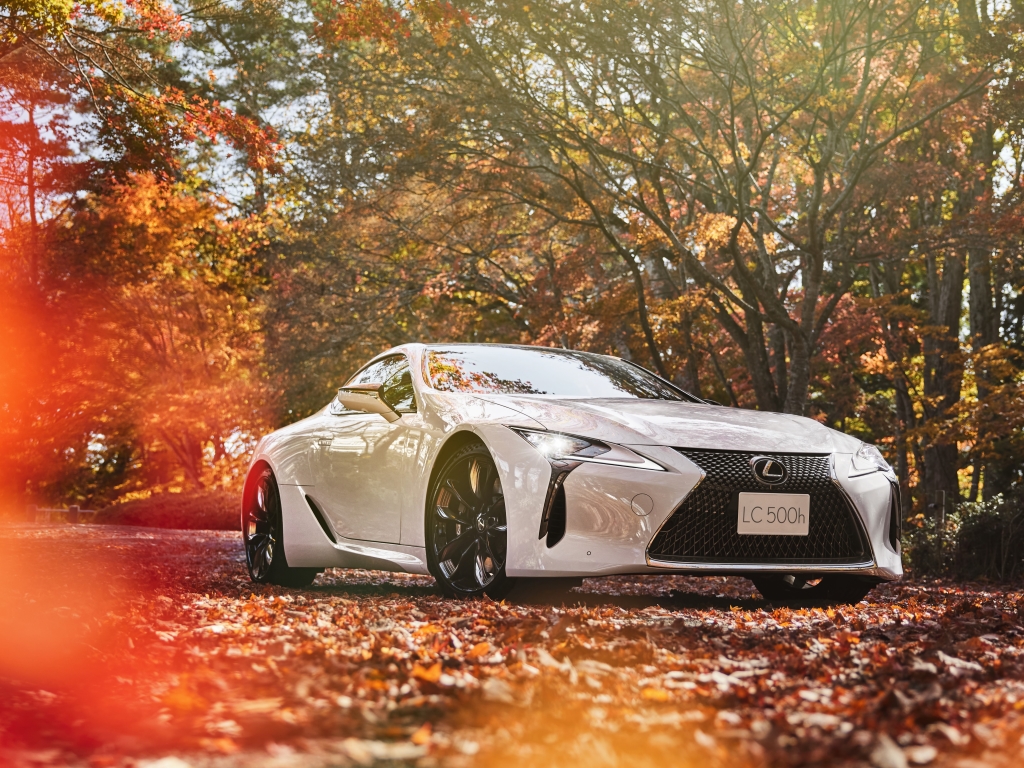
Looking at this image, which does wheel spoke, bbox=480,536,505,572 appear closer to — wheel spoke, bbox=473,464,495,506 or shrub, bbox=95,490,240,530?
wheel spoke, bbox=473,464,495,506

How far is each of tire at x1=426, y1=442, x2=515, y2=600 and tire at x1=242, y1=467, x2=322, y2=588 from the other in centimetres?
183

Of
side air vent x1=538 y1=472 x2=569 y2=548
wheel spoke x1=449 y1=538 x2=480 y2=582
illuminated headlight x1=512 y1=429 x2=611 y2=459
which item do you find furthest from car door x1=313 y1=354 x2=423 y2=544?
side air vent x1=538 y1=472 x2=569 y2=548

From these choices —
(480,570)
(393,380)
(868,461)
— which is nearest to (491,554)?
(480,570)

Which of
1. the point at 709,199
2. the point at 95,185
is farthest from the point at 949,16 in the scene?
the point at 95,185

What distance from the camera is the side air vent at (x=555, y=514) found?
514cm

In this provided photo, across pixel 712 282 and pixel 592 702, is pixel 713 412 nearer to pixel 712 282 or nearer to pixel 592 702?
Answer: pixel 592 702

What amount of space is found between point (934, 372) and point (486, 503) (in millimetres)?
16547

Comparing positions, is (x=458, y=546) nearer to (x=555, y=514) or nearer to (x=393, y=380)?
(x=555, y=514)

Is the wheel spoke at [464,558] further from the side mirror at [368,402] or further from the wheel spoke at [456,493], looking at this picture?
the side mirror at [368,402]

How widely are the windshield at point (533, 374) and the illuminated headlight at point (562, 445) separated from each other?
0.92 m

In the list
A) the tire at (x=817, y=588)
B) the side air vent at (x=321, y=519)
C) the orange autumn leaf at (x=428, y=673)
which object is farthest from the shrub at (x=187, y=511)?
A: the orange autumn leaf at (x=428, y=673)

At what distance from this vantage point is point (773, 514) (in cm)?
547

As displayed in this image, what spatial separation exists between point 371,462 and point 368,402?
360 mm

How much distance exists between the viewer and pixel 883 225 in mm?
16734
